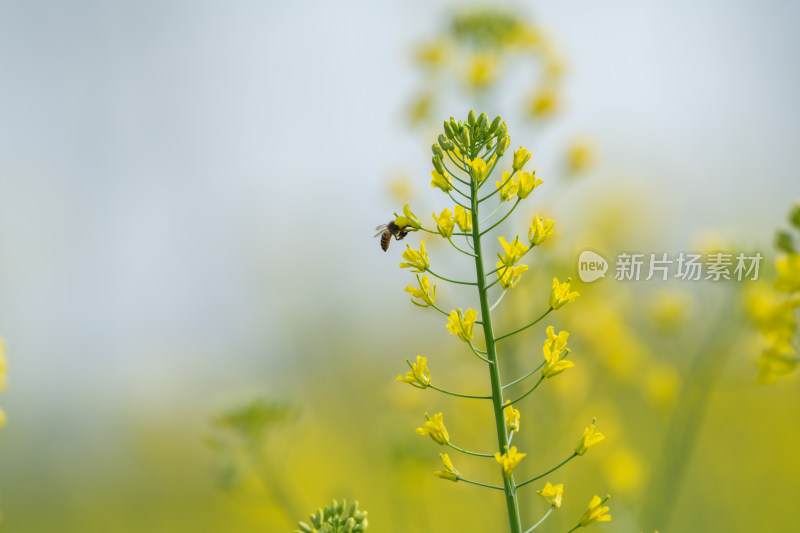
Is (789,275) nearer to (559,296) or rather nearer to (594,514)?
(559,296)

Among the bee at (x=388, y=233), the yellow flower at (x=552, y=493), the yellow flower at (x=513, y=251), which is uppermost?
the bee at (x=388, y=233)

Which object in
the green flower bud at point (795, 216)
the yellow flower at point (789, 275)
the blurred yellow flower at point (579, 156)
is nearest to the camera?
the yellow flower at point (789, 275)

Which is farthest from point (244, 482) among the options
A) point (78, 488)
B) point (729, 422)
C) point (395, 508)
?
point (78, 488)

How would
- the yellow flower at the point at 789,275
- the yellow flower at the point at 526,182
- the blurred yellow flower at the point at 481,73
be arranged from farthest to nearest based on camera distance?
the blurred yellow flower at the point at 481,73 → the yellow flower at the point at 789,275 → the yellow flower at the point at 526,182

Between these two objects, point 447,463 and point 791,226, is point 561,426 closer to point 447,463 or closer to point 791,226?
point 791,226

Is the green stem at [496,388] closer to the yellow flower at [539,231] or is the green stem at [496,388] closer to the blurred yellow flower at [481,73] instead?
the yellow flower at [539,231]

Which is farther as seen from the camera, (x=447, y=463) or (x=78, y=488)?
(x=78, y=488)

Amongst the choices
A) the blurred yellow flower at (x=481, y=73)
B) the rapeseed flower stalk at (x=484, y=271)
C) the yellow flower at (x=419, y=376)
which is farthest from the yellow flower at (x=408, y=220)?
the blurred yellow flower at (x=481, y=73)
